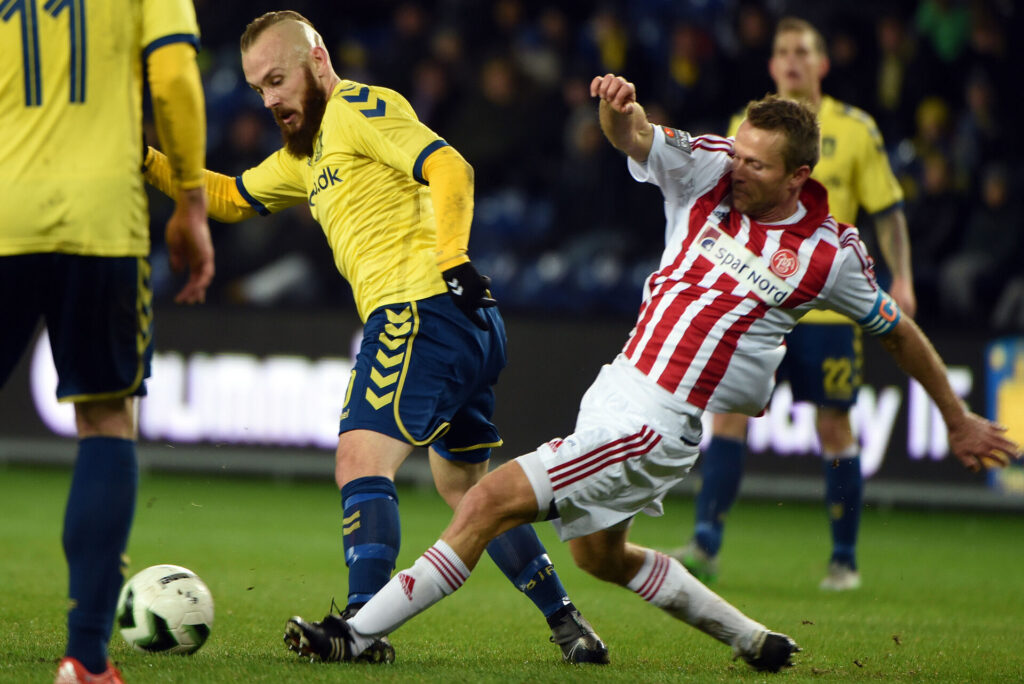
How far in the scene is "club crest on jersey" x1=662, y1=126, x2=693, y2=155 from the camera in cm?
418

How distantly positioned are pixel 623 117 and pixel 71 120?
157cm

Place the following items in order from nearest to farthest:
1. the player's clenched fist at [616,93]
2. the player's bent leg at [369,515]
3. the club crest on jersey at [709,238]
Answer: the player's clenched fist at [616,93], the player's bent leg at [369,515], the club crest on jersey at [709,238]

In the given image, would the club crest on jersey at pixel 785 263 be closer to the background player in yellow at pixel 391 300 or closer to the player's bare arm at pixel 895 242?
the background player in yellow at pixel 391 300

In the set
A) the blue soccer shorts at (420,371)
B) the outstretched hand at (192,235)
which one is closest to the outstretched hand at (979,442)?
Answer: the blue soccer shorts at (420,371)

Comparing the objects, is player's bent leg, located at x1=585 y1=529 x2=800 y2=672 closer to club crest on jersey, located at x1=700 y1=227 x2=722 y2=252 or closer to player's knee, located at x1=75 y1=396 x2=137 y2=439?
club crest on jersey, located at x1=700 y1=227 x2=722 y2=252

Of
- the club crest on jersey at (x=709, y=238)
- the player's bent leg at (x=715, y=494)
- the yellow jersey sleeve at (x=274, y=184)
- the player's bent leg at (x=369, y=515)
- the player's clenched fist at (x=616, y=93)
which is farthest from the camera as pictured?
the player's bent leg at (x=715, y=494)

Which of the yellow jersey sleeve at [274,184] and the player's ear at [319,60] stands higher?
→ the player's ear at [319,60]

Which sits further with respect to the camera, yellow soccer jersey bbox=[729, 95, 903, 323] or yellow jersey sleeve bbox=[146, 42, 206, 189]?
yellow soccer jersey bbox=[729, 95, 903, 323]

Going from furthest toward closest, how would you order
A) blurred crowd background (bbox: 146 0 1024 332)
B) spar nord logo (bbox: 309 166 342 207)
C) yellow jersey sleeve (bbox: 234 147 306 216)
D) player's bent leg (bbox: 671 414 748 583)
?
blurred crowd background (bbox: 146 0 1024 332) → player's bent leg (bbox: 671 414 748 583) → yellow jersey sleeve (bbox: 234 147 306 216) → spar nord logo (bbox: 309 166 342 207)

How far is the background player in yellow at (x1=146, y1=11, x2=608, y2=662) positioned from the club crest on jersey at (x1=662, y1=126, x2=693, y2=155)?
0.63 metres

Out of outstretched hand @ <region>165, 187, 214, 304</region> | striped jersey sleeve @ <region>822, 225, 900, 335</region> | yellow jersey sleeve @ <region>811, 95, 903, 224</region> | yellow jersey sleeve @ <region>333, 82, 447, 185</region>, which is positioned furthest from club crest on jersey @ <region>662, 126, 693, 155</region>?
yellow jersey sleeve @ <region>811, 95, 903, 224</region>

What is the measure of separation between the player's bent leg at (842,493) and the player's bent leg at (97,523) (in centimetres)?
396

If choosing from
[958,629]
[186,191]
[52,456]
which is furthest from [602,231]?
[186,191]

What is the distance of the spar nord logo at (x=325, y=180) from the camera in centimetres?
448
